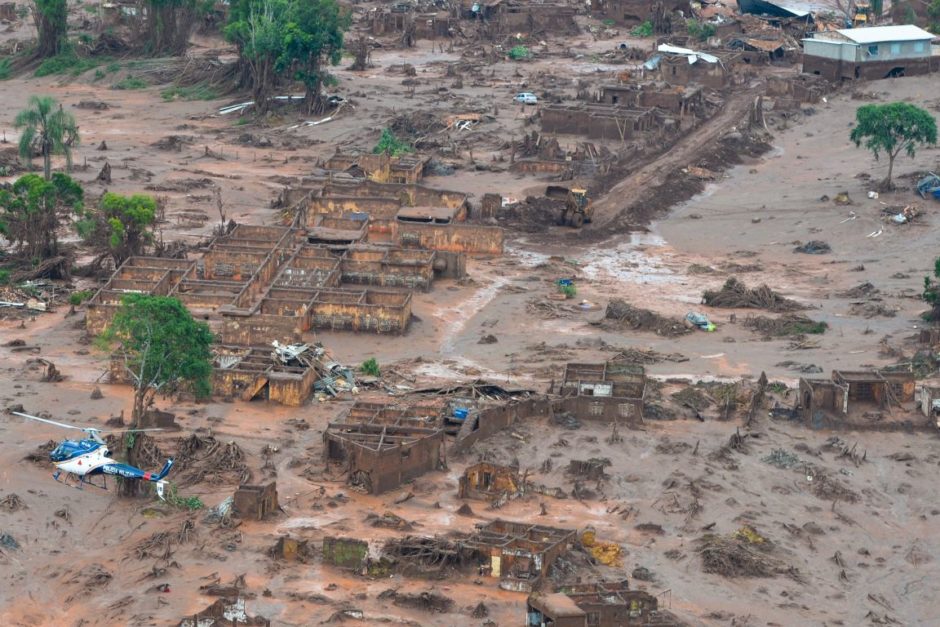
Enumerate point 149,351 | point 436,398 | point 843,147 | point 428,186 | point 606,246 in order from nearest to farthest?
point 149,351
point 436,398
point 606,246
point 428,186
point 843,147

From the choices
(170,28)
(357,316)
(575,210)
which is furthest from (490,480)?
(170,28)

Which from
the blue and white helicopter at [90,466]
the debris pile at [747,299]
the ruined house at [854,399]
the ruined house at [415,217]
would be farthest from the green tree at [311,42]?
the blue and white helicopter at [90,466]

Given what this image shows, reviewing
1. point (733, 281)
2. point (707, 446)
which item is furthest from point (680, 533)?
point (733, 281)

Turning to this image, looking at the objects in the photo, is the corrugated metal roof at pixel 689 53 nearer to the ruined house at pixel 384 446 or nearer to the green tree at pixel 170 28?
the green tree at pixel 170 28

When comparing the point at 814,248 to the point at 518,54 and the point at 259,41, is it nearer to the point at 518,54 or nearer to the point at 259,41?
the point at 259,41

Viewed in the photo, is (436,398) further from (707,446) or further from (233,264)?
(233,264)

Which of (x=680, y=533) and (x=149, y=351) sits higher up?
(x=149, y=351)

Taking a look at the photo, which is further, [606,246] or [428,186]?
[428,186]
